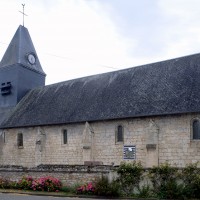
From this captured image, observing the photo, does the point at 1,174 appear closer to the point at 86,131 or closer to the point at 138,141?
the point at 86,131

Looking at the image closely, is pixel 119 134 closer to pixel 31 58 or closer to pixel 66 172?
pixel 66 172

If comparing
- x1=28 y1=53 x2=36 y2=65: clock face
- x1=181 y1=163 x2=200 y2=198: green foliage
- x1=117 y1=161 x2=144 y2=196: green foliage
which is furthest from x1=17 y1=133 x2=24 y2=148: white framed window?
x1=181 y1=163 x2=200 y2=198: green foliage

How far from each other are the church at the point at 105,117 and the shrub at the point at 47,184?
3.58 m

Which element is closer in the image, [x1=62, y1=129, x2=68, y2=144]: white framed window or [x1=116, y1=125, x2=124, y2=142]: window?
[x1=116, y1=125, x2=124, y2=142]: window

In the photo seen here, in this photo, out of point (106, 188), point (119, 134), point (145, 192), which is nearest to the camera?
point (145, 192)

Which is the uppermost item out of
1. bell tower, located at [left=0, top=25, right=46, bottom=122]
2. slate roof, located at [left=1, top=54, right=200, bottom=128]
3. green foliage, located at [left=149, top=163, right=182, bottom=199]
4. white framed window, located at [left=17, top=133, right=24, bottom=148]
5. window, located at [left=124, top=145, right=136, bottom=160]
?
bell tower, located at [left=0, top=25, right=46, bottom=122]

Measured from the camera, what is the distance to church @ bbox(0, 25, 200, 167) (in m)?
19.5

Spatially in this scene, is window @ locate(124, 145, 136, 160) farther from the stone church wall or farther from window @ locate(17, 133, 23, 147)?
window @ locate(17, 133, 23, 147)

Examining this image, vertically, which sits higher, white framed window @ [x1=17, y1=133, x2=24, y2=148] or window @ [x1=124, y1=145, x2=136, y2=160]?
white framed window @ [x1=17, y1=133, x2=24, y2=148]

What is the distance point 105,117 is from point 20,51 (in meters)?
13.9

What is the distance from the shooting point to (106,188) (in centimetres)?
1360

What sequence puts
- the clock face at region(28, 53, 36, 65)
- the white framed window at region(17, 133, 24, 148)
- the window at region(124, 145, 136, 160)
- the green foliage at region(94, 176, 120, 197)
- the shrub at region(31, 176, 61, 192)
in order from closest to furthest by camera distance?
the green foliage at region(94, 176, 120, 197) → the shrub at region(31, 176, 61, 192) → the window at region(124, 145, 136, 160) → the white framed window at region(17, 133, 24, 148) → the clock face at region(28, 53, 36, 65)

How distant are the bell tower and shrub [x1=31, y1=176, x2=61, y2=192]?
15533 mm

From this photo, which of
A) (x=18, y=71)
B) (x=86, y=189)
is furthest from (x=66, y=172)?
(x=18, y=71)
